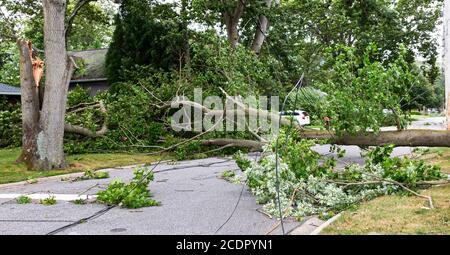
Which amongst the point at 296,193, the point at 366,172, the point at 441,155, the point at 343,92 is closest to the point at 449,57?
the point at 343,92

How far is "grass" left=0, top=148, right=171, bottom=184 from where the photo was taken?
10180 mm

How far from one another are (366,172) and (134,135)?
8.18 metres

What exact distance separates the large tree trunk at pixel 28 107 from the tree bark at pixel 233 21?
28.5 ft

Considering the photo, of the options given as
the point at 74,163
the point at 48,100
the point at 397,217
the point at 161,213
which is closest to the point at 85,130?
the point at 74,163

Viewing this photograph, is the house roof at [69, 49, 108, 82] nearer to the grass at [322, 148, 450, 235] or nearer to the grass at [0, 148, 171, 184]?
the grass at [0, 148, 171, 184]

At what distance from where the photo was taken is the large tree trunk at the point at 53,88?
11.0 metres

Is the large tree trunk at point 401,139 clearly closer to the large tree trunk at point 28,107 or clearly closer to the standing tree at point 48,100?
the standing tree at point 48,100

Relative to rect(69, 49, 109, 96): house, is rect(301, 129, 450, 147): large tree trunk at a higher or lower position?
lower

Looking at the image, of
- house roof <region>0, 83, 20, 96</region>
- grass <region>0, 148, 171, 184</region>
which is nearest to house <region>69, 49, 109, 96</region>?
house roof <region>0, 83, 20, 96</region>

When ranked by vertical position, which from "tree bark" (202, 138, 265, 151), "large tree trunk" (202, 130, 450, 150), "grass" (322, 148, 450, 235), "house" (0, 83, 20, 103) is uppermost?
"house" (0, 83, 20, 103)

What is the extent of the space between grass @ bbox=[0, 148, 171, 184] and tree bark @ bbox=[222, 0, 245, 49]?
6.80m

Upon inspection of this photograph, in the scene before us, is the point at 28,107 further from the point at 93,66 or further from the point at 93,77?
the point at 93,66
